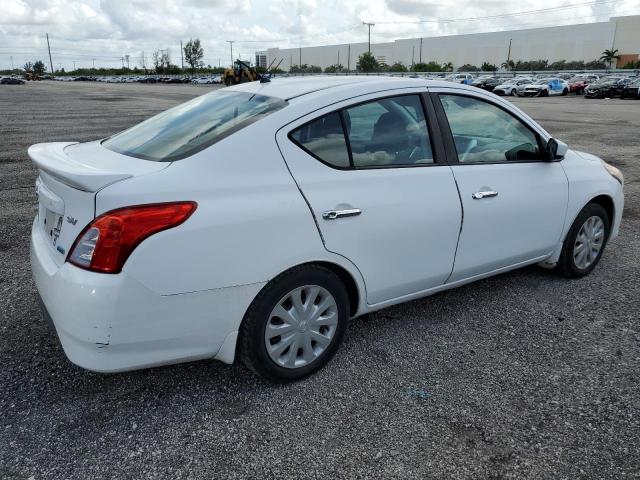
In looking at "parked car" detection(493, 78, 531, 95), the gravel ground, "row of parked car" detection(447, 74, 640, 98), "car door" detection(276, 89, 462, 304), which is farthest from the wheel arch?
"parked car" detection(493, 78, 531, 95)

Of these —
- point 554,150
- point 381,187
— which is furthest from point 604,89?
point 381,187

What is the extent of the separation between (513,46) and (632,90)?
8582cm

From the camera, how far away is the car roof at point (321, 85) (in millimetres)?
3111

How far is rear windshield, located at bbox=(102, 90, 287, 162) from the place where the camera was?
2.77m

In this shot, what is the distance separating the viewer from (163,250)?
7.66 feet

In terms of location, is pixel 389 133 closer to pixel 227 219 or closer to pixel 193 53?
pixel 227 219

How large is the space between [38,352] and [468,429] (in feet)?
8.02

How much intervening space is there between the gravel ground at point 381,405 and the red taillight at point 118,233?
2.79 feet

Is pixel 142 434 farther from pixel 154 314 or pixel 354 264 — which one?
pixel 354 264

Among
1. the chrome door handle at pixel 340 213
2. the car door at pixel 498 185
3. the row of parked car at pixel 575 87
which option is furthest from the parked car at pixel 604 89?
the chrome door handle at pixel 340 213

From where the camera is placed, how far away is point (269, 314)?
2.70 m

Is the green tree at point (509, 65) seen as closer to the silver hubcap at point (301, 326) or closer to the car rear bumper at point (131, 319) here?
the silver hubcap at point (301, 326)

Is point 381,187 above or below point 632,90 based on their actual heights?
above

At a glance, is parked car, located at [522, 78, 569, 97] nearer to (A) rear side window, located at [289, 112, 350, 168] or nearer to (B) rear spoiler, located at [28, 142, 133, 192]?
(A) rear side window, located at [289, 112, 350, 168]
